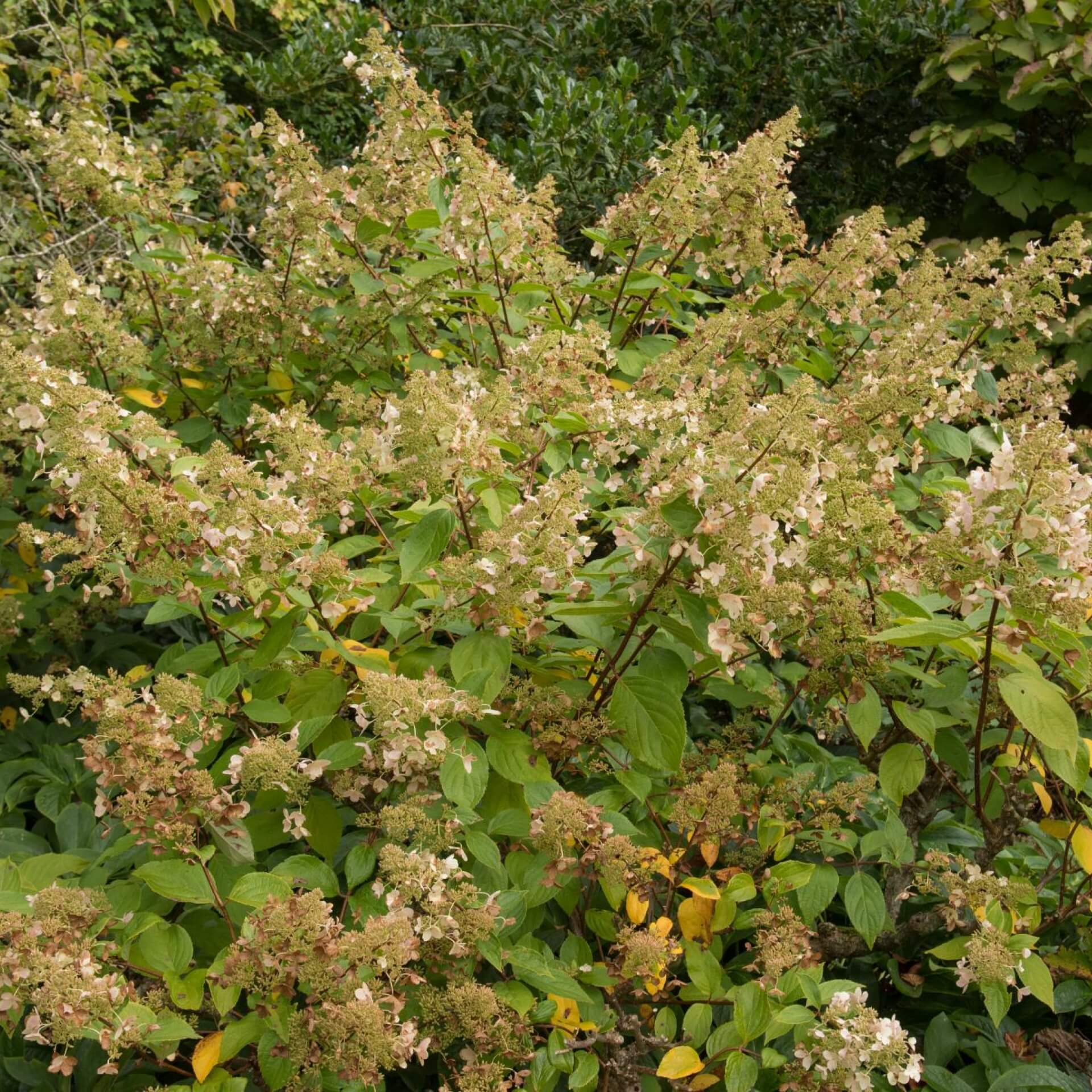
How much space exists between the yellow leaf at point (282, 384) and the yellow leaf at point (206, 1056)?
2.01 meters

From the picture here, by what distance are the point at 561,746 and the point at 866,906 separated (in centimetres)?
66

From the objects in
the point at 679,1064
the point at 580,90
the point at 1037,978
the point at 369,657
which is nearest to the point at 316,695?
the point at 369,657

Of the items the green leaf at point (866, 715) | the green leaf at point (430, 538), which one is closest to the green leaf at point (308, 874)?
the green leaf at point (430, 538)

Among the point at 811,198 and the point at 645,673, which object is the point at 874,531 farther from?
the point at 811,198

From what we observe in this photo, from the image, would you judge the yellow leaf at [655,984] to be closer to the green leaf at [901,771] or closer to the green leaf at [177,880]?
the green leaf at [901,771]

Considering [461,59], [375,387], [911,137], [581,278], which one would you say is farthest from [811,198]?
[375,387]

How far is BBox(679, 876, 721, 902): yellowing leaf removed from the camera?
1.87 metres

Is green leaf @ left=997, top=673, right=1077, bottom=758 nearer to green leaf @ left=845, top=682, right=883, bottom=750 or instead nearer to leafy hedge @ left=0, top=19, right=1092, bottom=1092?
leafy hedge @ left=0, top=19, right=1092, bottom=1092

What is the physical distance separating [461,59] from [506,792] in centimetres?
586

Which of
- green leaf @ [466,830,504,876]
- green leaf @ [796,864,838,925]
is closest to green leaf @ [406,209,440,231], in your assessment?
green leaf @ [466,830,504,876]

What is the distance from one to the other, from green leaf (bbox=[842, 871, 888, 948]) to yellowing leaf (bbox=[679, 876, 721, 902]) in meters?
0.30

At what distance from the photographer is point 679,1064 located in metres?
1.75

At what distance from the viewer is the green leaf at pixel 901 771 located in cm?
200

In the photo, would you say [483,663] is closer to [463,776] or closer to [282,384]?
[463,776]
